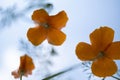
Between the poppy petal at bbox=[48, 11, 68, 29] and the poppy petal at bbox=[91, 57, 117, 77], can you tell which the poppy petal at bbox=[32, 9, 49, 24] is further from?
the poppy petal at bbox=[91, 57, 117, 77]

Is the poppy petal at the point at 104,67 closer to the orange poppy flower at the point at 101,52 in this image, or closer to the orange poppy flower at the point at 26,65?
the orange poppy flower at the point at 101,52

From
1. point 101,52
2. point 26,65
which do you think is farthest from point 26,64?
point 101,52

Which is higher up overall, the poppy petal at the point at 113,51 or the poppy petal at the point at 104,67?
the poppy petal at the point at 113,51

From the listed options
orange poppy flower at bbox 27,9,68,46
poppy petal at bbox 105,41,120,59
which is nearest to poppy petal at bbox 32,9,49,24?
orange poppy flower at bbox 27,9,68,46

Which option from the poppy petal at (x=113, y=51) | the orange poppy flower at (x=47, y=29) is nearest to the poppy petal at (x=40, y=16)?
the orange poppy flower at (x=47, y=29)

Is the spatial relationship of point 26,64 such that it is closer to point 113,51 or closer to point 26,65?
point 26,65
